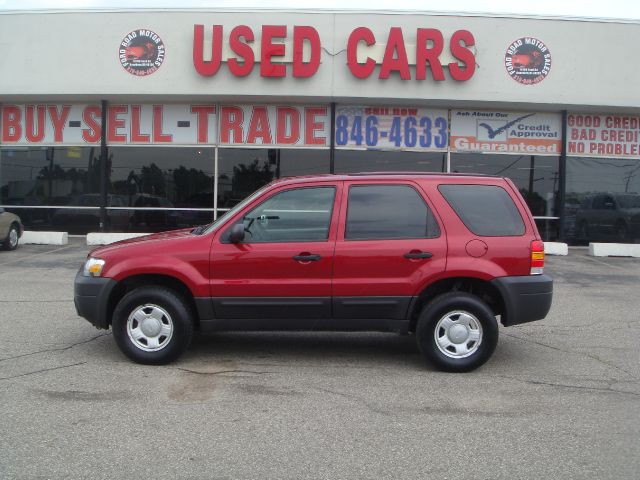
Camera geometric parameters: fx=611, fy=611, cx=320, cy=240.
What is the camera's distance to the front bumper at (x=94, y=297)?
5934 mm

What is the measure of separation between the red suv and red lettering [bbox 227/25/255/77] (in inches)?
415

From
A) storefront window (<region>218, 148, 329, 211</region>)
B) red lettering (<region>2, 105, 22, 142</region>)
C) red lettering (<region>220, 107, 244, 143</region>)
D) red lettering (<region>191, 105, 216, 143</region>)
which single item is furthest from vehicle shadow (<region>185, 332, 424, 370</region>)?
red lettering (<region>2, 105, 22, 142</region>)

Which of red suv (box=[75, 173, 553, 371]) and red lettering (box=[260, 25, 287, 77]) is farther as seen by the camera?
red lettering (box=[260, 25, 287, 77])

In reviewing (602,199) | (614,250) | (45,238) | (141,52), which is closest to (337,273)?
(141,52)

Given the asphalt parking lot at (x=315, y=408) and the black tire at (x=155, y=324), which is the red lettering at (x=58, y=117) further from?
the black tire at (x=155, y=324)

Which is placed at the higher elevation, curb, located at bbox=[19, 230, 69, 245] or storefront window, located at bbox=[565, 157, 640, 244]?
storefront window, located at bbox=[565, 157, 640, 244]

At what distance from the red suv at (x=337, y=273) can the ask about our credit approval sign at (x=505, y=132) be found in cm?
1170

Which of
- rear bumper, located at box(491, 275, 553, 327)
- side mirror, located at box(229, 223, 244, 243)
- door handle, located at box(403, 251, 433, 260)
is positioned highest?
side mirror, located at box(229, 223, 244, 243)

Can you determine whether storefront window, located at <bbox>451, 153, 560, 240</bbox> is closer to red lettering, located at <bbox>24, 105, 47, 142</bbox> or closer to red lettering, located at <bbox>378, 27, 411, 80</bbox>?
red lettering, located at <bbox>378, 27, 411, 80</bbox>

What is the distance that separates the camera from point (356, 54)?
51.6 ft

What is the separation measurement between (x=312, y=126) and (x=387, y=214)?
11.5 meters

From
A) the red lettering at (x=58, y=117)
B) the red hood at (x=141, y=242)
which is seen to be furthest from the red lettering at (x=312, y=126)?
the red hood at (x=141, y=242)

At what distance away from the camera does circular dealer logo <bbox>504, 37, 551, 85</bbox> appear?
16.1 meters

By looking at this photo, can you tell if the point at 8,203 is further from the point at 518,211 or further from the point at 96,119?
the point at 518,211
